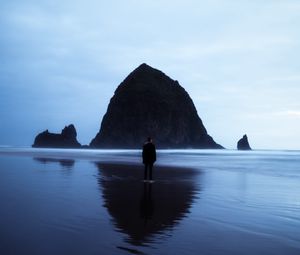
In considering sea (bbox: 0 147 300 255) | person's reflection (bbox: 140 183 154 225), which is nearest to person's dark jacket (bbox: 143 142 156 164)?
person's reflection (bbox: 140 183 154 225)

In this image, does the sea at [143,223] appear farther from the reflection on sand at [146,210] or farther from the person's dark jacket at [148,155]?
the person's dark jacket at [148,155]

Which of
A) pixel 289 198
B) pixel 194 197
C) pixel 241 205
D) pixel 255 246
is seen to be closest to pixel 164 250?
pixel 255 246

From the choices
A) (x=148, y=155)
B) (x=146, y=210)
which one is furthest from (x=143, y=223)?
(x=148, y=155)

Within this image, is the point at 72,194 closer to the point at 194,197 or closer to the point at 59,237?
the point at 194,197

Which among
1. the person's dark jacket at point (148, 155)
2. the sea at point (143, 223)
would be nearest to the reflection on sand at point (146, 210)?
the sea at point (143, 223)

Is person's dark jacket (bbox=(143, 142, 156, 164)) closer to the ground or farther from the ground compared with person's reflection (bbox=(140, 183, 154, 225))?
farther from the ground

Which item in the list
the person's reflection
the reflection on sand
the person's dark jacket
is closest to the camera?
the reflection on sand

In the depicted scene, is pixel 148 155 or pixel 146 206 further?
pixel 148 155

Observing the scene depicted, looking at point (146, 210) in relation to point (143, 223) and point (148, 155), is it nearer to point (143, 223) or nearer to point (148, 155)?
point (143, 223)

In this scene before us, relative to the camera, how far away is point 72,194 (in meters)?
13.8

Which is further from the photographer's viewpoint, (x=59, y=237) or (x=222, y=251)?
(x=59, y=237)

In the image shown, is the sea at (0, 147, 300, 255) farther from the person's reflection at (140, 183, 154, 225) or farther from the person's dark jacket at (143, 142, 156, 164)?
the person's dark jacket at (143, 142, 156, 164)

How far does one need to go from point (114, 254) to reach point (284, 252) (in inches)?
118

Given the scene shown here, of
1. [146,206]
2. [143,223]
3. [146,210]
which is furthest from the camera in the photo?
[146,206]
